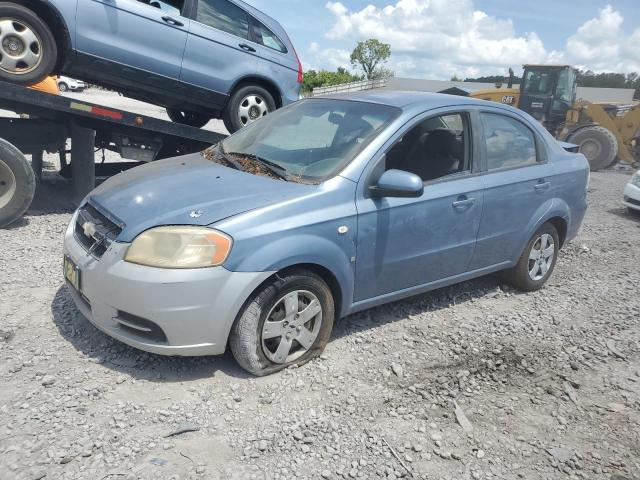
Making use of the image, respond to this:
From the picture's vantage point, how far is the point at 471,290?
4867 mm

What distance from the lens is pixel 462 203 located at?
391 cm

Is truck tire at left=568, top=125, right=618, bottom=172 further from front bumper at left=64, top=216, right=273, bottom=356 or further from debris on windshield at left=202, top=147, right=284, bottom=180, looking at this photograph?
front bumper at left=64, top=216, right=273, bottom=356

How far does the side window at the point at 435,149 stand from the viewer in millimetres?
3688

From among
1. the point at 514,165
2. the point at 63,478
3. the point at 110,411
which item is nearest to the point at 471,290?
the point at 514,165

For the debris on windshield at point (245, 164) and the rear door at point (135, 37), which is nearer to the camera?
the debris on windshield at point (245, 164)

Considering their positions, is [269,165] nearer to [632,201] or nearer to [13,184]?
[13,184]

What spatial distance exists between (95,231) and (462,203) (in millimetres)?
2486

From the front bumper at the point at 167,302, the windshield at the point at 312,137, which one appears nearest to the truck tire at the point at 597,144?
the windshield at the point at 312,137

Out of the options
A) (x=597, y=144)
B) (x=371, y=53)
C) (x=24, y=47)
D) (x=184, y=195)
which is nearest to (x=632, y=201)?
(x=597, y=144)

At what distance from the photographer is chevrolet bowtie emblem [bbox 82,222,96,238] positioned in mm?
3143

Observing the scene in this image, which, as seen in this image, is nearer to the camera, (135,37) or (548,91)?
(135,37)

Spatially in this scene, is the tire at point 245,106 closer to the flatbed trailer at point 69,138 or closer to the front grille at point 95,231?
the flatbed trailer at point 69,138

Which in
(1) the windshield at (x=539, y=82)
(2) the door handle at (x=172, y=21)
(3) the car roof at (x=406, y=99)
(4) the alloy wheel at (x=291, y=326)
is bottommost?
(4) the alloy wheel at (x=291, y=326)

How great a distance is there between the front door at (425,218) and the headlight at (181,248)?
94 centimetres
